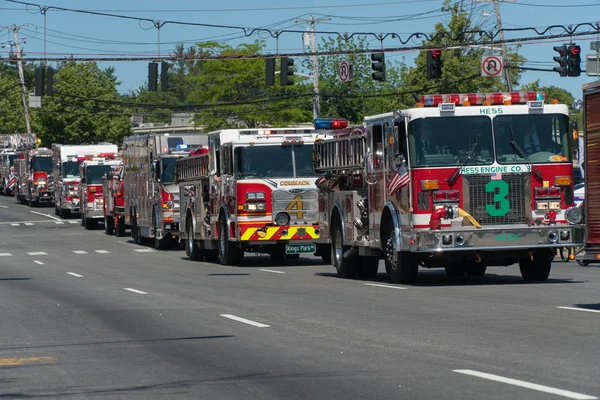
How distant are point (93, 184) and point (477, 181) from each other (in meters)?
35.7

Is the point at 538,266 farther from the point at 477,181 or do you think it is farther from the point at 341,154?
the point at 341,154

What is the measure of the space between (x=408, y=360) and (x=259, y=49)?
79.0 m

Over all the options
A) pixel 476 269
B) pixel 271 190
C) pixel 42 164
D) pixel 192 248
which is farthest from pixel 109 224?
pixel 476 269

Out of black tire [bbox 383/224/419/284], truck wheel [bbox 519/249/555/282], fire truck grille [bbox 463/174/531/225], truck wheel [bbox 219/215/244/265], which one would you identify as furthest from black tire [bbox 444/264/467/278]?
truck wheel [bbox 219/215/244/265]

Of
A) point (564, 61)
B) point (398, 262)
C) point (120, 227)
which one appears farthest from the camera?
point (120, 227)

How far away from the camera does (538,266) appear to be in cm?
2134

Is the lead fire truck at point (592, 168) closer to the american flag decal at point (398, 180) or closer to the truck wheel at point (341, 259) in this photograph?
the american flag decal at point (398, 180)

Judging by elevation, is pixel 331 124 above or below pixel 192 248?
above

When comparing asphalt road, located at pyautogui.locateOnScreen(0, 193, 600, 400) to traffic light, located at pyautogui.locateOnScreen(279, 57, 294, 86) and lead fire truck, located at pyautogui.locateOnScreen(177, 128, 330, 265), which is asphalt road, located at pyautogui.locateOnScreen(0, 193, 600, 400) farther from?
traffic light, located at pyautogui.locateOnScreen(279, 57, 294, 86)

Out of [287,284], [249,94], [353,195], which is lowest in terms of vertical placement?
[287,284]

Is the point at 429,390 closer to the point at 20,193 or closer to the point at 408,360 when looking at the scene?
the point at 408,360

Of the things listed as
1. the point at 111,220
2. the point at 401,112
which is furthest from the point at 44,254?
the point at 401,112

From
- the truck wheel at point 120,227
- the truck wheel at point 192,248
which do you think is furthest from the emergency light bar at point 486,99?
the truck wheel at point 120,227

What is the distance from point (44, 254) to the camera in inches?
1478
